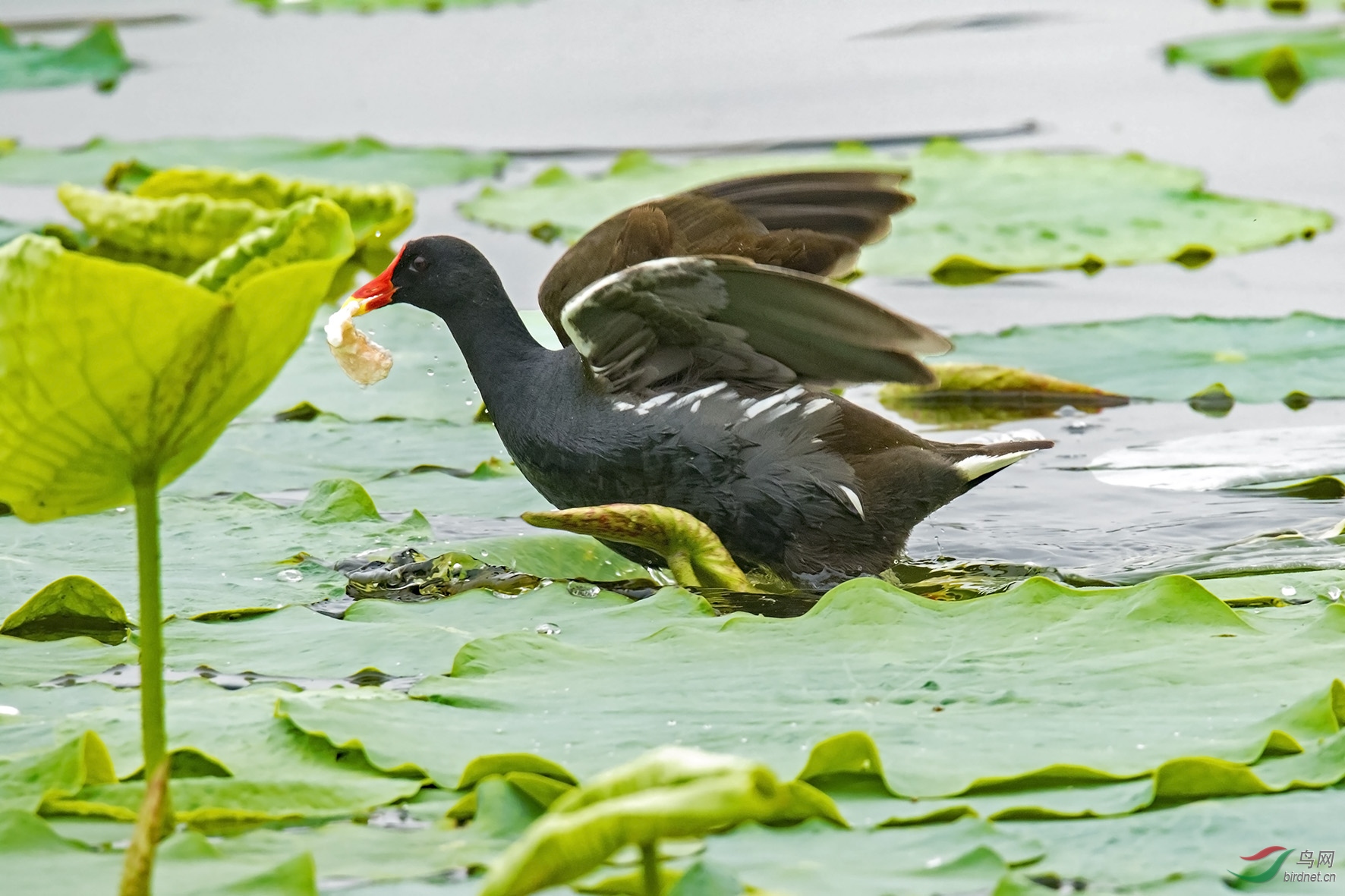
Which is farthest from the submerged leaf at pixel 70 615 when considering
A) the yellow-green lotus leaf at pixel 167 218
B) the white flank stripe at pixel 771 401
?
the yellow-green lotus leaf at pixel 167 218

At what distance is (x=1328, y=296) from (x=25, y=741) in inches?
157

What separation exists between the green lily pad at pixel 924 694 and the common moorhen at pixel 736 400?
851 millimetres

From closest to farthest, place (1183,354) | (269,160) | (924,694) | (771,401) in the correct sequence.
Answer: (924,694) → (771,401) → (1183,354) → (269,160)

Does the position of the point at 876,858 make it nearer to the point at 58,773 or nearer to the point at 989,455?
the point at 58,773

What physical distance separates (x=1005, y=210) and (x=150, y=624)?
14.6ft

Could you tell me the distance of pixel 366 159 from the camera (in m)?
6.60

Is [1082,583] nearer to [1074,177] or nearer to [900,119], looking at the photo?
[1074,177]


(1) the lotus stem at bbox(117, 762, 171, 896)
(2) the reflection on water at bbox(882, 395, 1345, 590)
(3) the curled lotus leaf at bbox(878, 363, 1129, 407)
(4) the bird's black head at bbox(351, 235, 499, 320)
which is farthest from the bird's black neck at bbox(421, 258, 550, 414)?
(1) the lotus stem at bbox(117, 762, 171, 896)

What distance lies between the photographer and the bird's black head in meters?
3.54

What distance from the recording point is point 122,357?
59.7 inches

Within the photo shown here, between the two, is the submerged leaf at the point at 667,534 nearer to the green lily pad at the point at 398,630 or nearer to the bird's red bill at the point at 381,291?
the green lily pad at the point at 398,630

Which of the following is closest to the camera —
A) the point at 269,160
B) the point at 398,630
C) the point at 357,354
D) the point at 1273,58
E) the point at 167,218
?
the point at 398,630

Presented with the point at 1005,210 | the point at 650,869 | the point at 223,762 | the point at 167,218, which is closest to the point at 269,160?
the point at 167,218

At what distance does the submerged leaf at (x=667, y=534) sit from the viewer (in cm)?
281
